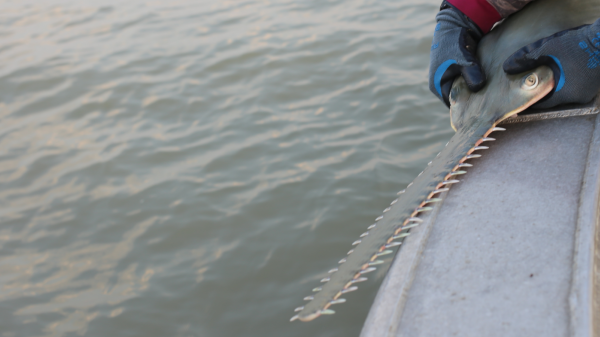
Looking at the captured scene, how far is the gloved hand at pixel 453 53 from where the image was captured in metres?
1.79

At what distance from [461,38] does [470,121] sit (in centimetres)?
40

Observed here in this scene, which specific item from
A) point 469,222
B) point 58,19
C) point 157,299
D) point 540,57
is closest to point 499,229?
point 469,222

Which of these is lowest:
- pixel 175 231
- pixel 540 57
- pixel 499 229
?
pixel 175 231

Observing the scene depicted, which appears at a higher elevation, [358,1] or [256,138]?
[358,1]

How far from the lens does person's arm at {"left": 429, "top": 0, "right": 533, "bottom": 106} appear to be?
1.81 m

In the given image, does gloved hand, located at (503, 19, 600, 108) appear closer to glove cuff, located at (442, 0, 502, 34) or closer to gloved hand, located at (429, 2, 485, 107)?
gloved hand, located at (429, 2, 485, 107)

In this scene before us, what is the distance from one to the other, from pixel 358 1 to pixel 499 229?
5304 millimetres

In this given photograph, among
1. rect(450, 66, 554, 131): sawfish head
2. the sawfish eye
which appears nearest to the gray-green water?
rect(450, 66, 554, 131): sawfish head

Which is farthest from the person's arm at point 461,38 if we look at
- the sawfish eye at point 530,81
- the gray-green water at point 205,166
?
the gray-green water at point 205,166

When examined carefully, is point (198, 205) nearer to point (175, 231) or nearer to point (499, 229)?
point (175, 231)

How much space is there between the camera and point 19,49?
5684 mm

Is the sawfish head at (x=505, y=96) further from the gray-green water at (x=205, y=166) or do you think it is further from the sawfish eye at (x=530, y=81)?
the gray-green water at (x=205, y=166)

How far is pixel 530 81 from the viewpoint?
1.62 m

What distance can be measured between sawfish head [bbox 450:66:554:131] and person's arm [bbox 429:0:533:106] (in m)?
0.06
